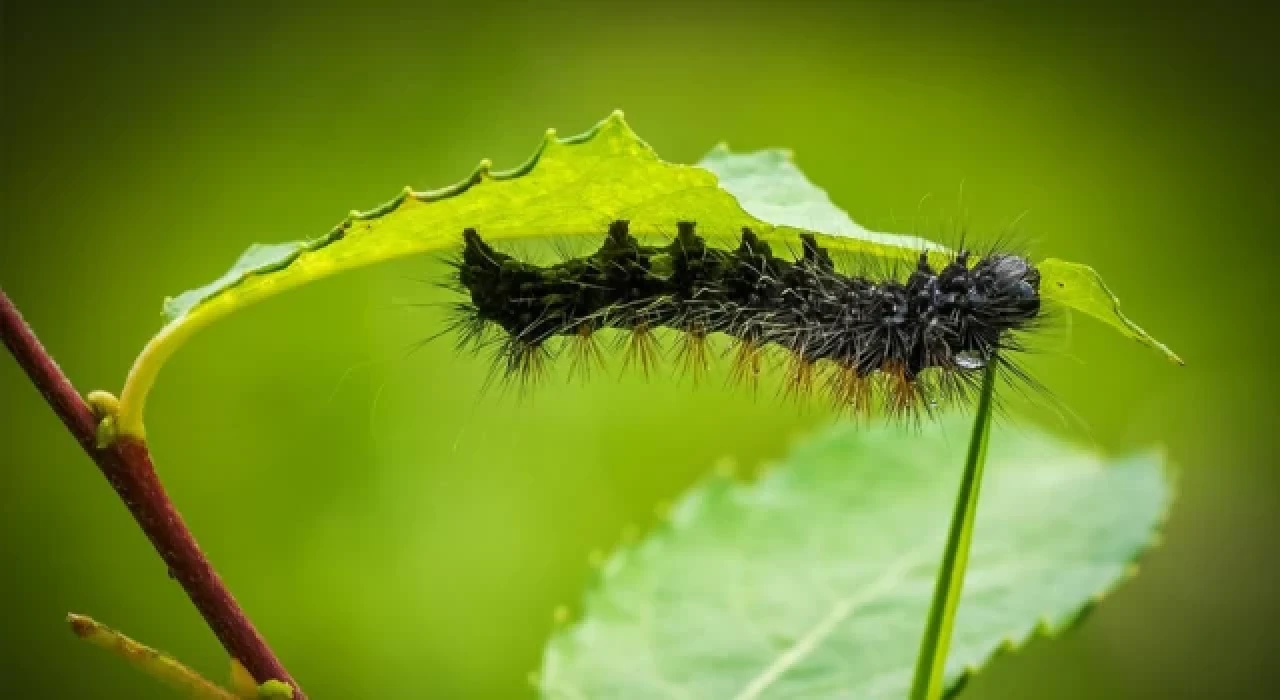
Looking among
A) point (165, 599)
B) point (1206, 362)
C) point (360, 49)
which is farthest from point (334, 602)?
point (1206, 362)

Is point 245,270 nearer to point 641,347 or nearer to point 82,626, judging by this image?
point 82,626

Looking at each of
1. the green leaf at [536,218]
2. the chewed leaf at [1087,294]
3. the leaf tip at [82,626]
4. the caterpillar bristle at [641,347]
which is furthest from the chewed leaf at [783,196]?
the leaf tip at [82,626]

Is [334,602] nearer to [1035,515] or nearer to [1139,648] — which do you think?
[1035,515]

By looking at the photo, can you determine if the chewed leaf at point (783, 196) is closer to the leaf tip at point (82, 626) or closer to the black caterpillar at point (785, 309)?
the black caterpillar at point (785, 309)

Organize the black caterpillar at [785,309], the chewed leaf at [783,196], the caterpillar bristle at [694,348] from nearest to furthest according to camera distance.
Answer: the chewed leaf at [783,196] → the black caterpillar at [785,309] → the caterpillar bristle at [694,348]

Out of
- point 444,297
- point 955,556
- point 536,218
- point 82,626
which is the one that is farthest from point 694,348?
point 444,297
